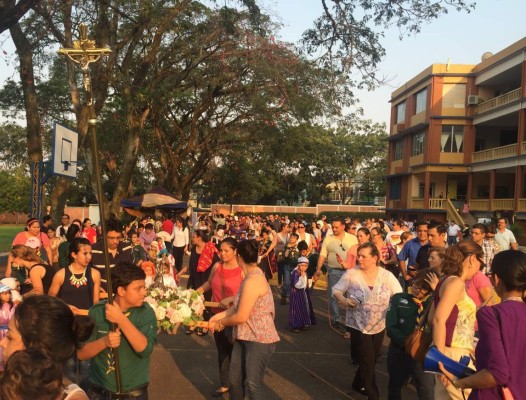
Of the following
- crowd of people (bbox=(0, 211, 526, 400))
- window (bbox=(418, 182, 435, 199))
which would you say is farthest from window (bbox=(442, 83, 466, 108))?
crowd of people (bbox=(0, 211, 526, 400))

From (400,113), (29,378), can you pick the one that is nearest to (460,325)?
(29,378)

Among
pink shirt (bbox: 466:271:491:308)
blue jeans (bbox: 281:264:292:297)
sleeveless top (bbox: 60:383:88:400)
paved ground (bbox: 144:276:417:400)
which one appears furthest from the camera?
blue jeans (bbox: 281:264:292:297)

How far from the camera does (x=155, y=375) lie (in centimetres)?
641

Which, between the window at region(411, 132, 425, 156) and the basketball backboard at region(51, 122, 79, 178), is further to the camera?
the window at region(411, 132, 425, 156)

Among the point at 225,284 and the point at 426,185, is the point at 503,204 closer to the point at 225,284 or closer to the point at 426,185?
the point at 426,185

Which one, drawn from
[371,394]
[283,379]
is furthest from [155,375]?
[371,394]

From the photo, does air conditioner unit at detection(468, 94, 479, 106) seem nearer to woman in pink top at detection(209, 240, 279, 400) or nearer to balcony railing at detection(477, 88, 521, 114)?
balcony railing at detection(477, 88, 521, 114)

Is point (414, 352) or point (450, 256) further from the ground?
point (450, 256)

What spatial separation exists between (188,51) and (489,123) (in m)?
24.6

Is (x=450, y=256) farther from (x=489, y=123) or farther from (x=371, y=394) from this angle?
(x=489, y=123)

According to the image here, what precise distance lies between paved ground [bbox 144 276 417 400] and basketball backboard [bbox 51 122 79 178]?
7901mm

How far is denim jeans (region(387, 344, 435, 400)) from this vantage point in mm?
4555

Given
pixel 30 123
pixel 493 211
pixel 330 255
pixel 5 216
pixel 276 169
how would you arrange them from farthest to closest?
pixel 5 216 → pixel 276 169 → pixel 493 211 → pixel 30 123 → pixel 330 255

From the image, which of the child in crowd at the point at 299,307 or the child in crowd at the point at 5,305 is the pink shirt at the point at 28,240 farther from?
the child in crowd at the point at 299,307
